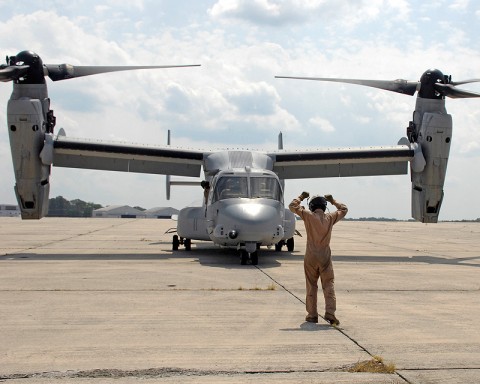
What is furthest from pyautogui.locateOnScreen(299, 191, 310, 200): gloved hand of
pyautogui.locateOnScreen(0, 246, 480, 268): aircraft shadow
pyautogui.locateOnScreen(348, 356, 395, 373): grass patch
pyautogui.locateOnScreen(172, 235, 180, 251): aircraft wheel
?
pyautogui.locateOnScreen(172, 235, 180, 251): aircraft wheel

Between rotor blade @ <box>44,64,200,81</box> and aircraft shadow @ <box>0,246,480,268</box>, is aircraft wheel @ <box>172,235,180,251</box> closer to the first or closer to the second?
aircraft shadow @ <box>0,246,480,268</box>

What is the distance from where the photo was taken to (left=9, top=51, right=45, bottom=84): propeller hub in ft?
59.1

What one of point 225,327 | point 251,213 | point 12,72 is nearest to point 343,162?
point 251,213

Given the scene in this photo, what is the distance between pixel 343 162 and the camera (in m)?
20.7

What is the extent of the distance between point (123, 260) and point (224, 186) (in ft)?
10.5

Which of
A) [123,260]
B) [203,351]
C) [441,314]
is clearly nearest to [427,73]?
[123,260]

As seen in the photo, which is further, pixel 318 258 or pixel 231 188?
pixel 231 188

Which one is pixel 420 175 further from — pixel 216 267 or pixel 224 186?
pixel 216 267

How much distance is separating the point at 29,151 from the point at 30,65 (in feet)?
8.32

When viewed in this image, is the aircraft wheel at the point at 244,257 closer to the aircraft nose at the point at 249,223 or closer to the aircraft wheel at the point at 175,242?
the aircraft nose at the point at 249,223

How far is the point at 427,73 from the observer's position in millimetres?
19281

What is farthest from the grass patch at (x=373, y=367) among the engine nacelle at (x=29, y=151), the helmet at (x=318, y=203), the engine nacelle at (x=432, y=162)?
the engine nacelle at (x=29, y=151)

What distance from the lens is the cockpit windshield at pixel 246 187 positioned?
1583 centimetres

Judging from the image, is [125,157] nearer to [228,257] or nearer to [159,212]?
[228,257]
